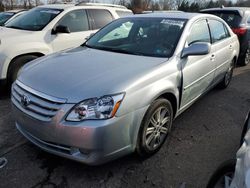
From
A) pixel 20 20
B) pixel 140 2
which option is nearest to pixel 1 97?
pixel 20 20

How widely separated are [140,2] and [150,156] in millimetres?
33334

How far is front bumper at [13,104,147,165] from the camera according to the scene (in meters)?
2.42

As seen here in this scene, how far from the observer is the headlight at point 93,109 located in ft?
8.03

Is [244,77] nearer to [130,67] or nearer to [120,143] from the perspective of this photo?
[130,67]

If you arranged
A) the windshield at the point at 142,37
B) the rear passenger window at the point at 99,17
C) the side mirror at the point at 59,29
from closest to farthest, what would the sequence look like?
the windshield at the point at 142,37, the side mirror at the point at 59,29, the rear passenger window at the point at 99,17

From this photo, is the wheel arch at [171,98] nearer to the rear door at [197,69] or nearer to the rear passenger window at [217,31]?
the rear door at [197,69]

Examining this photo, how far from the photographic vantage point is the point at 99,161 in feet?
8.39

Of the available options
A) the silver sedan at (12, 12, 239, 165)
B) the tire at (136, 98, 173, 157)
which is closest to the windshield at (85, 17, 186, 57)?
the silver sedan at (12, 12, 239, 165)

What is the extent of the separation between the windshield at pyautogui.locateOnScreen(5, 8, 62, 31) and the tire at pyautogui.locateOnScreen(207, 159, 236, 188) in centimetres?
451

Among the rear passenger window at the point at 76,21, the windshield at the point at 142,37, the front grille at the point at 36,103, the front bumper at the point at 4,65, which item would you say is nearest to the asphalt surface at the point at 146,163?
the front grille at the point at 36,103

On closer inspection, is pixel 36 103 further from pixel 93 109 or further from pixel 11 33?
pixel 11 33

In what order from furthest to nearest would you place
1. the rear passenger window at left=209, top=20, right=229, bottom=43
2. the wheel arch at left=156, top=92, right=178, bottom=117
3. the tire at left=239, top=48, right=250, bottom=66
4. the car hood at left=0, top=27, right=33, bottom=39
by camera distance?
the tire at left=239, top=48, right=250, bottom=66
the car hood at left=0, top=27, right=33, bottom=39
the rear passenger window at left=209, top=20, right=229, bottom=43
the wheel arch at left=156, top=92, right=178, bottom=117

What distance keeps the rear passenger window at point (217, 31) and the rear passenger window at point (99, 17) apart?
2.84m

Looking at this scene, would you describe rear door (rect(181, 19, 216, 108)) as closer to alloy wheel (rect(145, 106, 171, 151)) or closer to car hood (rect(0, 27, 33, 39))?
alloy wheel (rect(145, 106, 171, 151))
